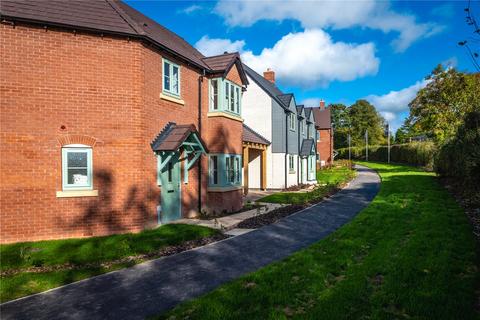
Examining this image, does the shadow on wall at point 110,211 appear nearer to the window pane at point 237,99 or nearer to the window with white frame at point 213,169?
the window with white frame at point 213,169

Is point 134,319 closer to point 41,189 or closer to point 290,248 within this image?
point 290,248

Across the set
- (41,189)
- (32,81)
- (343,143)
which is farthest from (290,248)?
(343,143)

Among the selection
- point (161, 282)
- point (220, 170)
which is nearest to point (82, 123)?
point (161, 282)

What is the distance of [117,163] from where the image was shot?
10.9m

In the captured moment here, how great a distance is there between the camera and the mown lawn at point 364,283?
5.14 metres

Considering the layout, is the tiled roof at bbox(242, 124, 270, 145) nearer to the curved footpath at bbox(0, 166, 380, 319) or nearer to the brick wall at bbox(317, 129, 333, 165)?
the curved footpath at bbox(0, 166, 380, 319)

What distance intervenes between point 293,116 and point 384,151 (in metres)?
43.6

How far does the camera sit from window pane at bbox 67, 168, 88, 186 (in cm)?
1047

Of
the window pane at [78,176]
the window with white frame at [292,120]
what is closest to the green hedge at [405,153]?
the window with white frame at [292,120]

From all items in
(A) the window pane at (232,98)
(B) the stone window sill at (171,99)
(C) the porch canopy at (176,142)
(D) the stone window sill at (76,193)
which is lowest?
(D) the stone window sill at (76,193)

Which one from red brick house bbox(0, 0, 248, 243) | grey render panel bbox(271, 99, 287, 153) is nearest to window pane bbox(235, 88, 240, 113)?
red brick house bbox(0, 0, 248, 243)

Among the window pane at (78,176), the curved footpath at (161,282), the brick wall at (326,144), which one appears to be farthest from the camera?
the brick wall at (326,144)

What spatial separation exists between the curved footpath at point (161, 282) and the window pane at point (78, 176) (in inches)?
161

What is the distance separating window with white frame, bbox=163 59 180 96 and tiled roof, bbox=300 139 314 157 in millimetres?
18908
